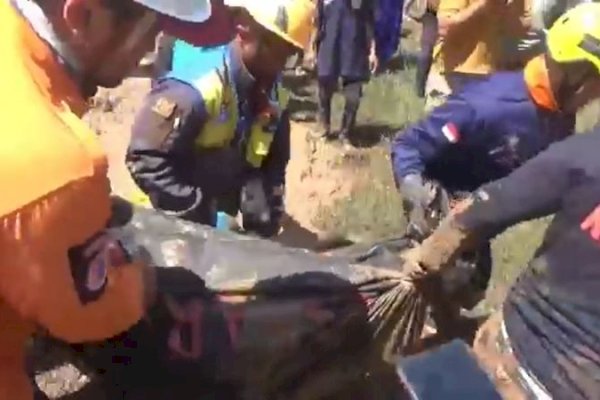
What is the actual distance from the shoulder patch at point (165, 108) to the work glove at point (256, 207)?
81 cm

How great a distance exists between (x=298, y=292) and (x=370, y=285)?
0.78 ft

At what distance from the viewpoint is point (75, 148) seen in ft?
7.79

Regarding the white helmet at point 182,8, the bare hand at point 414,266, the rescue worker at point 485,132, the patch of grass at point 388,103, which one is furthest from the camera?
the patch of grass at point 388,103

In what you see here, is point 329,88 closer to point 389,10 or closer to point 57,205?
point 389,10

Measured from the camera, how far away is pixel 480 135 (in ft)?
14.3

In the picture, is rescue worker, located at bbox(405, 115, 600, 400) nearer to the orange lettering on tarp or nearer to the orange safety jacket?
the orange lettering on tarp

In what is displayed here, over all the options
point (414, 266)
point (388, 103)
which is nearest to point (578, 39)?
point (414, 266)

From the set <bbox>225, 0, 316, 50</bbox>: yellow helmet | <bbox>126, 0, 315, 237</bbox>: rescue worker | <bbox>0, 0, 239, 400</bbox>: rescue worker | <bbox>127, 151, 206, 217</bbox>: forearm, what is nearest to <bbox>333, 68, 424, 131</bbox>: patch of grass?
<bbox>126, 0, 315, 237</bbox>: rescue worker

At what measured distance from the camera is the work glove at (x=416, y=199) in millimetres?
4230

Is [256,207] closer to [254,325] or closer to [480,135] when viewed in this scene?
[480,135]

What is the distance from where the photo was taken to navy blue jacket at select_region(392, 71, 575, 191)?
169 inches

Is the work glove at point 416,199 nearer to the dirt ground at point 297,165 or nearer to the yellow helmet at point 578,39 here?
the yellow helmet at point 578,39

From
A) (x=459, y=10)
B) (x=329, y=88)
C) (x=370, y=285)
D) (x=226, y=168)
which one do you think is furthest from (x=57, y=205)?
(x=329, y=88)

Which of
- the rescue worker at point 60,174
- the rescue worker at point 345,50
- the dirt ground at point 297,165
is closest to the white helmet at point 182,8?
the rescue worker at point 60,174
